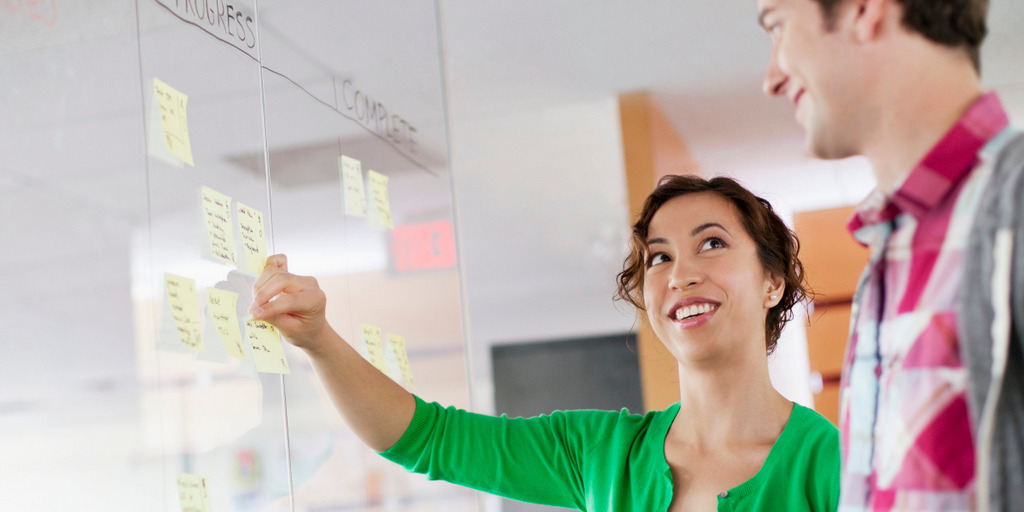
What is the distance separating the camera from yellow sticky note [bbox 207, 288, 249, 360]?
122 centimetres

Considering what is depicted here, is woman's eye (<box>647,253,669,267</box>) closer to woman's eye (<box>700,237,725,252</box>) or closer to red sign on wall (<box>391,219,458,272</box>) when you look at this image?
woman's eye (<box>700,237,725,252</box>)

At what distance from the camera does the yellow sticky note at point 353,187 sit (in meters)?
1.76

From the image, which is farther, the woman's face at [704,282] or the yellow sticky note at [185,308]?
the woman's face at [704,282]

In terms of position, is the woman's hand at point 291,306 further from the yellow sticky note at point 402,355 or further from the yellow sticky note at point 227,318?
the yellow sticky note at point 402,355

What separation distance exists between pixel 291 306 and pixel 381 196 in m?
0.71

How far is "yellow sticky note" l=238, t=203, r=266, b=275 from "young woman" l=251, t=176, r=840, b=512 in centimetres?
4

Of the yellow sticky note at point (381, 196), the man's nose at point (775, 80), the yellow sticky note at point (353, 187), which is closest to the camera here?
the man's nose at point (775, 80)

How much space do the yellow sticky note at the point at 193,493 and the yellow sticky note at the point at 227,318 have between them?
0.59ft

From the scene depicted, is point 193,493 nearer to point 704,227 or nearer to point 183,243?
point 183,243

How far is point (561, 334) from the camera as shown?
325 inches

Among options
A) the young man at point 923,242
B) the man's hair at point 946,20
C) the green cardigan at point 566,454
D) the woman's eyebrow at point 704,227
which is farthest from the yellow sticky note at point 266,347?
the man's hair at point 946,20

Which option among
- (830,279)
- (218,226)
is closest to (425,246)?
(218,226)

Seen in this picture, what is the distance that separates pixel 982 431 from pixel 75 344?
2.87ft

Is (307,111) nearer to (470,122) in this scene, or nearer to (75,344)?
(75,344)
